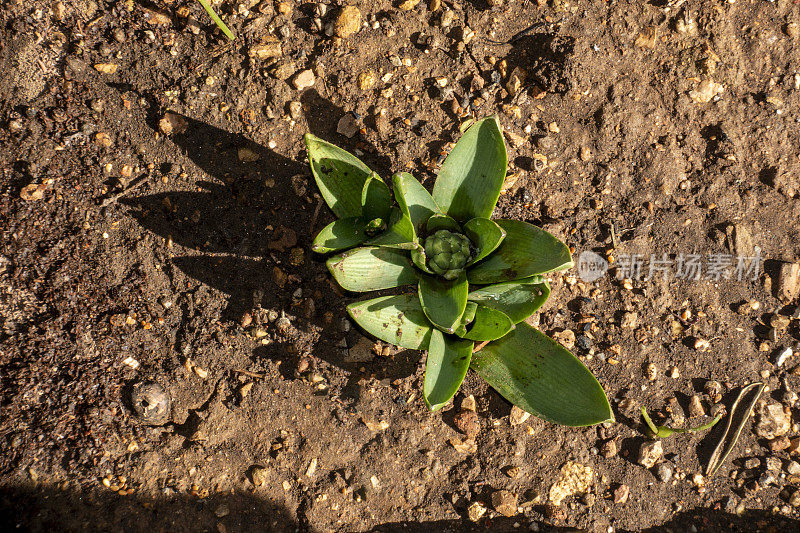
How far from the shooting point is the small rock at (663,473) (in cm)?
225

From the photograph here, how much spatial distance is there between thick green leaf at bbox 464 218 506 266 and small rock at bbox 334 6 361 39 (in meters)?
1.11

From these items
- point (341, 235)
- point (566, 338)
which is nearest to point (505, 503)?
point (566, 338)

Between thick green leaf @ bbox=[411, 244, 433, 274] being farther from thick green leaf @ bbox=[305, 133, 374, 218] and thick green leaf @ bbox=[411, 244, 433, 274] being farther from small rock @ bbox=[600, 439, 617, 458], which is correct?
small rock @ bbox=[600, 439, 617, 458]

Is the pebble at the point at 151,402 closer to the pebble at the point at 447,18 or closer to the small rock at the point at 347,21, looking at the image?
the small rock at the point at 347,21

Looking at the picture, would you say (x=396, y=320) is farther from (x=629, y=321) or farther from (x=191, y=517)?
(x=191, y=517)

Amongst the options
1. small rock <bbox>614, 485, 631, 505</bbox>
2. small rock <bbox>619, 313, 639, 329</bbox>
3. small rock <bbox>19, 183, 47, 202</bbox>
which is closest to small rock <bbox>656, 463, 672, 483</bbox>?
small rock <bbox>614, 485, 631, 505</bbox>

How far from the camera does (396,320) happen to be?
1878mm

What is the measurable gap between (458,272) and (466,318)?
0.56ft

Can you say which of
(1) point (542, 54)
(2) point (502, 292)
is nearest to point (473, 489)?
(2) point (502, 292)

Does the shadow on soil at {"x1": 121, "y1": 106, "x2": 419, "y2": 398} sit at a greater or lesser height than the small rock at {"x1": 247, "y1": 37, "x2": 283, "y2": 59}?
lesser

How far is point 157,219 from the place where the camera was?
2.28 meters

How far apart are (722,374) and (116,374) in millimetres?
2644

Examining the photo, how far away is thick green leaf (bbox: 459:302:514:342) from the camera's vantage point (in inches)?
69.1

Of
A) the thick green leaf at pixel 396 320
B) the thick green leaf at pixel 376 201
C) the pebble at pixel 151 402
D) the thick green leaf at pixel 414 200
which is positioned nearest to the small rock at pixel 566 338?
the thick green leaf at pixel 396 320
